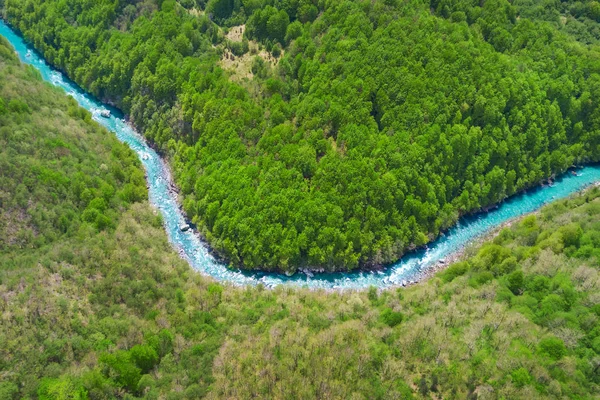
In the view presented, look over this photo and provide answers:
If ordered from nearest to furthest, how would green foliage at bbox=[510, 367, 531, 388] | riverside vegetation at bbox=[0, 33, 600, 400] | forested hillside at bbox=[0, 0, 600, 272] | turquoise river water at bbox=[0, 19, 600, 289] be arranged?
1. green foliage at bbox=[510, 367, 531, 388]
2. riverside vegetation at bbox=[0, 33, 600, 400]
3. turquoise river water at bbox=[0, 19, 600, 289]
4. forested hillside at bbox=[0, 0, 600, 272]

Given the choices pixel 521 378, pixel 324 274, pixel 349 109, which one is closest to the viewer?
pixel 521 378

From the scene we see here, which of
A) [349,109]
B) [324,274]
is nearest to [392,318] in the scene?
[324,274]

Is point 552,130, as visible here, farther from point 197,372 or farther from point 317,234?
point 197,372

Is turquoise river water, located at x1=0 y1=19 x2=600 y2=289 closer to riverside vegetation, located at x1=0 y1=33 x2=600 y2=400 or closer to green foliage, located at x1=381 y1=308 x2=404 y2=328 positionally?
riverside vegetation, located at x1=0 y1=33 x2=600 y2=400

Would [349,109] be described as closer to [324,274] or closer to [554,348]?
[324,274]

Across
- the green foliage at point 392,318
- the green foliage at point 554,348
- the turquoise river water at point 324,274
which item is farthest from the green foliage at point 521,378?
the turquoise river water at point 324,274

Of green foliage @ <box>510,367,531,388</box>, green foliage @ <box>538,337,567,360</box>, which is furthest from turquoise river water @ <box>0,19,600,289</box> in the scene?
green foliage @ <box>510,367,531,388</box>


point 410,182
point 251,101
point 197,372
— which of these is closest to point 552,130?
point 410,182
